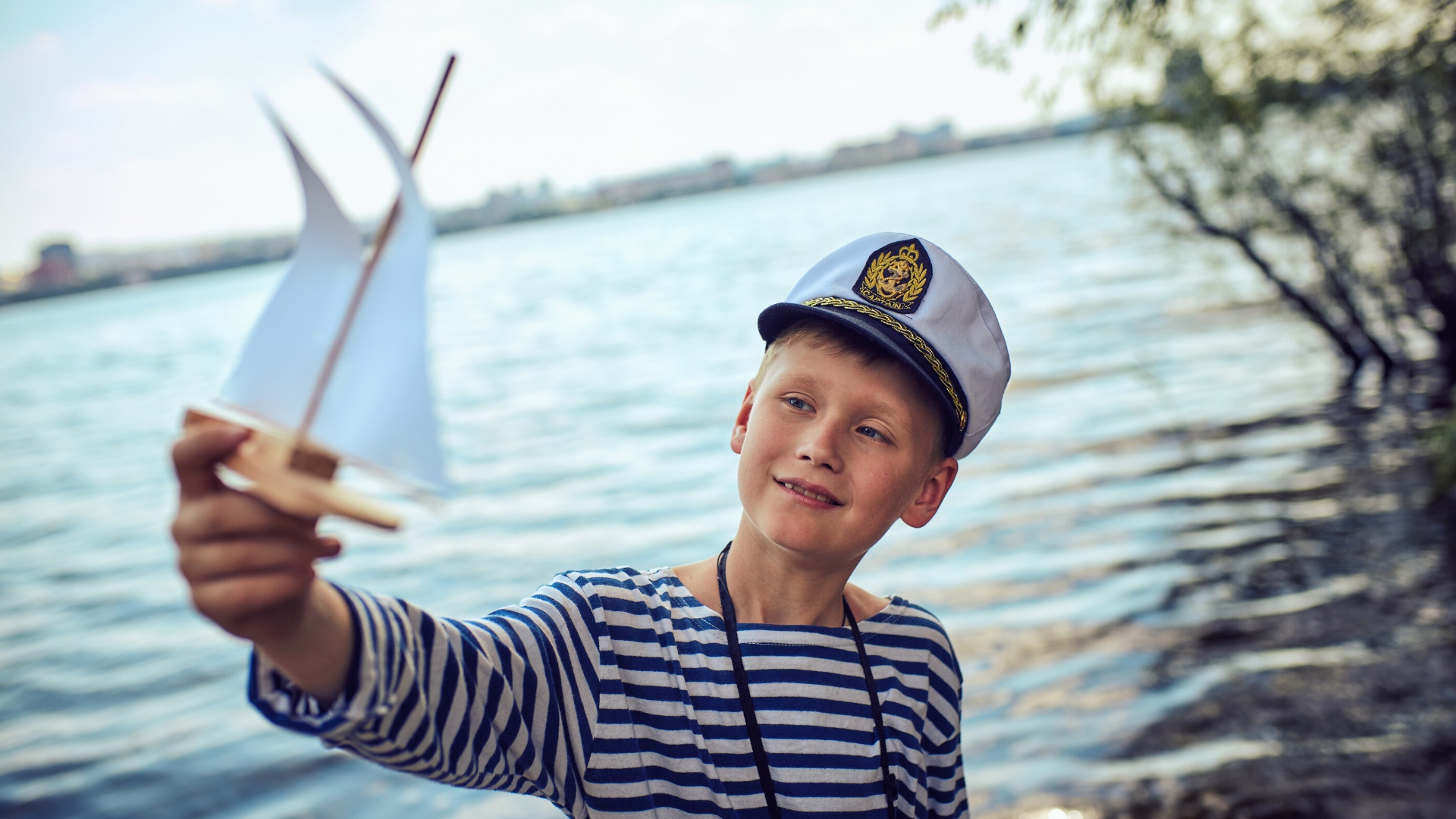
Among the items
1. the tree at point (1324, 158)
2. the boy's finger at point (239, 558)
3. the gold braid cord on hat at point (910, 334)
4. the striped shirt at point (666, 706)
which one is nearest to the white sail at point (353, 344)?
the boy's finger at point (239, 558)

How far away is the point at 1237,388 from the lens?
12320mm

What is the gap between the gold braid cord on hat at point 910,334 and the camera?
1.78m

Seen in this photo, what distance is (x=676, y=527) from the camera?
9688 mm

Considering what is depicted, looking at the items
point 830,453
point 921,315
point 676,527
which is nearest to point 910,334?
point 921,315

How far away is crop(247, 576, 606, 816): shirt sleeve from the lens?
→ 109cm

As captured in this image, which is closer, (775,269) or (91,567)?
(91,567)

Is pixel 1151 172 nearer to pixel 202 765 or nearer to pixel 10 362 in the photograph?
pixel 202 765

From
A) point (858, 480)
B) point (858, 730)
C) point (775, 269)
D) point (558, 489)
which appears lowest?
point (858, 730)

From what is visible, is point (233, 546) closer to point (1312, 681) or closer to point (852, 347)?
point (852, 347)

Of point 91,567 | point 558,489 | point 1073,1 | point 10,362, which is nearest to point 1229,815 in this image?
point 1073,1

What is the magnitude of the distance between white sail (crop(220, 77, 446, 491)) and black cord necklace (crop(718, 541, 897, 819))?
0.92 m

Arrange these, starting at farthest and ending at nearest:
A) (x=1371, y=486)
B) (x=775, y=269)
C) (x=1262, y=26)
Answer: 1. (x=775, y=269)
2. (x=1262, y=26)
3. (x=1371, y=486)

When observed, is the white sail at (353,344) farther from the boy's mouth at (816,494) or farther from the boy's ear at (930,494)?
the boy's ear at (930,494)

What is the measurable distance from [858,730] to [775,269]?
3465 centimetres
